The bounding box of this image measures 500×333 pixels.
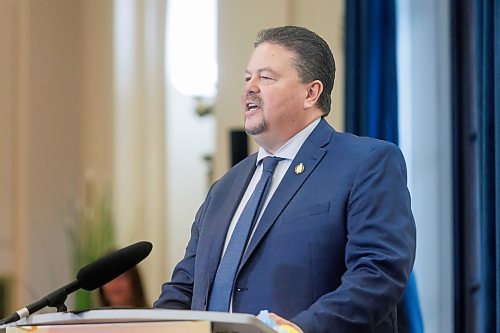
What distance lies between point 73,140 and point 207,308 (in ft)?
16.9

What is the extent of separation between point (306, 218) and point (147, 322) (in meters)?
0.75

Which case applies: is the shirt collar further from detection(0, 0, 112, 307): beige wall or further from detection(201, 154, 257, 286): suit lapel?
detection(0, 0, 112, 307): beige wall

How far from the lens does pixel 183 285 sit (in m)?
3.10

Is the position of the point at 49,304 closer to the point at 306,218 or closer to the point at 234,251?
the point at 234,251

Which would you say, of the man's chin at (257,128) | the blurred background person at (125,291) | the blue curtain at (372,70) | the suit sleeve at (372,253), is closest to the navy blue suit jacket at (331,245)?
the suit sleeve at (372,253)

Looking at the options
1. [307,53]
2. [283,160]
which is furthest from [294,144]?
[307,53]

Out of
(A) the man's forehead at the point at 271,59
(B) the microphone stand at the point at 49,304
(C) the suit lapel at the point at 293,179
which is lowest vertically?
(B) the microphone stand at the point at 49,304

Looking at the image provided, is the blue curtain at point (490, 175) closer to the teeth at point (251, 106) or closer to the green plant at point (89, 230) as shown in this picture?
the teeth at point (251, 106)

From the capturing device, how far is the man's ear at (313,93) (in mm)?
3023

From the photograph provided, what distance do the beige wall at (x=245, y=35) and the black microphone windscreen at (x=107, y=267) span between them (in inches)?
115

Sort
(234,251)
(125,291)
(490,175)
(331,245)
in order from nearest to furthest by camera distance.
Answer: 1. (331,245)
2. (234,251)
3. (490,175)
4. (125,291)

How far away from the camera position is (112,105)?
7.43m

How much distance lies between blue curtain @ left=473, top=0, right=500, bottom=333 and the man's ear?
3.93 ft

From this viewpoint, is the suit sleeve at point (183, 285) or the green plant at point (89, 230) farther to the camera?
the green plant at point (89, 230)
